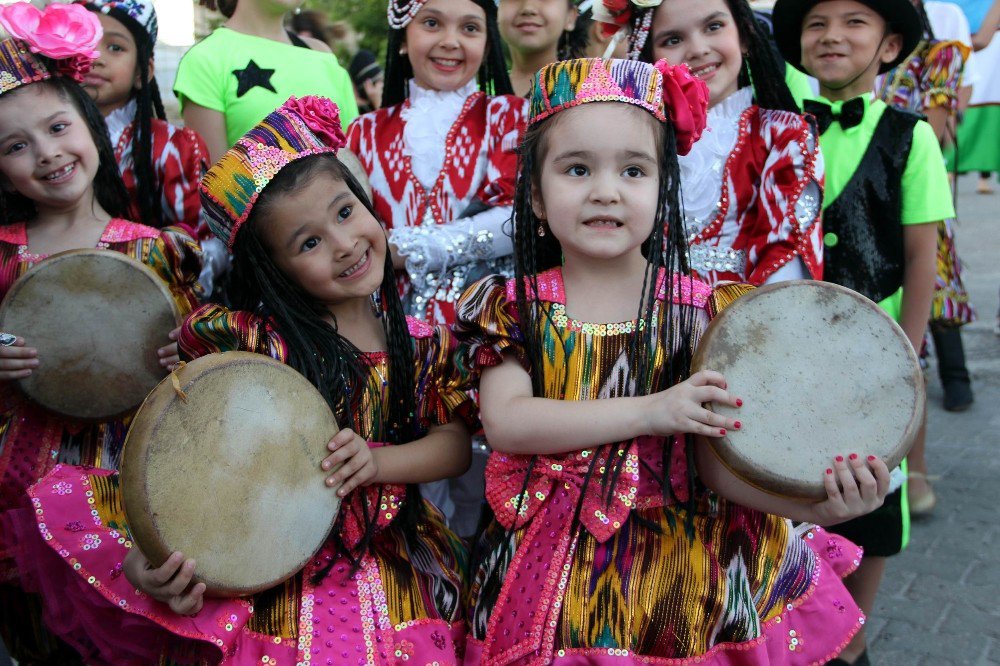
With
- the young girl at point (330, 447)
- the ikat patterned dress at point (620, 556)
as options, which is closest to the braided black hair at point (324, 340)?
the young girl at point (330, 447)

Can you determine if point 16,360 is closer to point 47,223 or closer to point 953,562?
point 47,223

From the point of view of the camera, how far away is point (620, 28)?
10.9ft

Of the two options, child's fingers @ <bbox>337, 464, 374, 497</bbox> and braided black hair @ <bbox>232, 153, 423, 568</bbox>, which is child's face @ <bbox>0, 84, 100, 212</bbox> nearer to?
braided black hair @ <bbox>232, 153, 423, 568</bbox>

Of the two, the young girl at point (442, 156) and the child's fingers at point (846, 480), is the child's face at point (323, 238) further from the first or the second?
the child's fingers at point (846, 480)

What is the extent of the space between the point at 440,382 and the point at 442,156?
1002mm

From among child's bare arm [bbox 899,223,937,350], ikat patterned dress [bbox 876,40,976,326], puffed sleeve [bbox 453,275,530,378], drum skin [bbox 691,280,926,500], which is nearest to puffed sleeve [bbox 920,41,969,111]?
ikat patterned dress [bbox 876,40,976,326]

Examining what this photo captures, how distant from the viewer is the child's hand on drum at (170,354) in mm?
2639

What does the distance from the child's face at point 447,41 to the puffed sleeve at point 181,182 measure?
0.82 m

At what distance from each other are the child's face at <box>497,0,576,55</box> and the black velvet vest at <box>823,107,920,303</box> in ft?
4.64

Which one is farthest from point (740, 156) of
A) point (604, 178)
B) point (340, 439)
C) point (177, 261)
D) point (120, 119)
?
point (120, 119)

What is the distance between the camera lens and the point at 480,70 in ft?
11.5

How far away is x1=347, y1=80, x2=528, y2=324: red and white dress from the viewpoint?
3008 millimetres

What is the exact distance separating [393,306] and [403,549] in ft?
2.02

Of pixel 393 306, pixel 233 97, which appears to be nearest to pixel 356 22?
pixel 233 97
